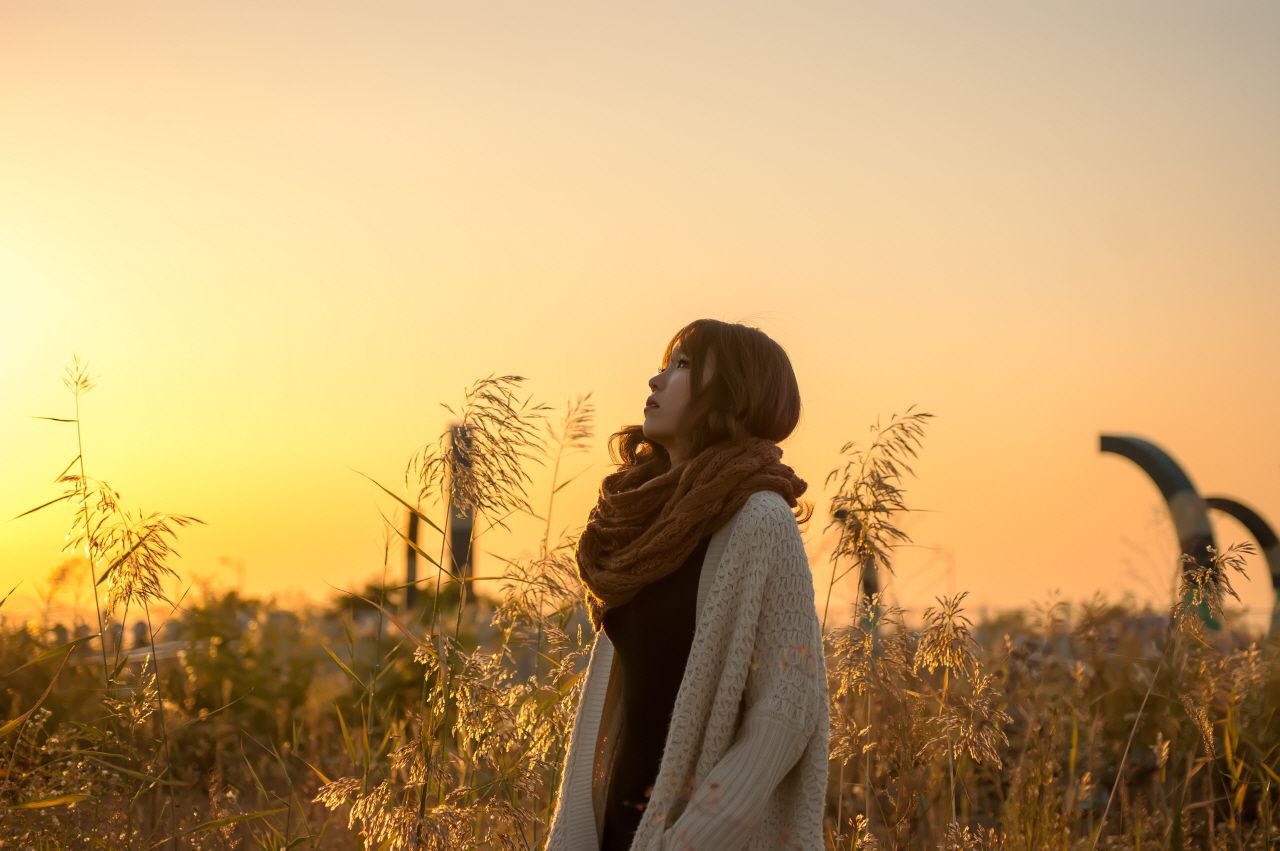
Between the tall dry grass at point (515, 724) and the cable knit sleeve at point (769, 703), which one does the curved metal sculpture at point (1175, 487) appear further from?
the cable knit sleeve at point (769, 703)

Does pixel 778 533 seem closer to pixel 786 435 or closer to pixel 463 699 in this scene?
pixel 786 435

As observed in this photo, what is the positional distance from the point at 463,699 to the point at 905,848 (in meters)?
1.18

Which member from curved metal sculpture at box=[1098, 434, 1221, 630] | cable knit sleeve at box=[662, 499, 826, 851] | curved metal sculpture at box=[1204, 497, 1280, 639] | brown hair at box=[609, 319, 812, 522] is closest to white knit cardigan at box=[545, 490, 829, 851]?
cable knit sleeve at box=[662, 499, 826, 851]

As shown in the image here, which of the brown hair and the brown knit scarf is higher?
the brown hair

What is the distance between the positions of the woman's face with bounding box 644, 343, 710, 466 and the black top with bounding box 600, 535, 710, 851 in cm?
25

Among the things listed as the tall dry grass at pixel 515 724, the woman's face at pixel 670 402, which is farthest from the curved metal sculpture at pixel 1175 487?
the woman's face at pixel 670 402

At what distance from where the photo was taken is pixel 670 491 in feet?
9.55

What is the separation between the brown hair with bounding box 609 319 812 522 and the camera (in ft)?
9.42

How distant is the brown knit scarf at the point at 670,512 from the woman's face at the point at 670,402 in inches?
3.3

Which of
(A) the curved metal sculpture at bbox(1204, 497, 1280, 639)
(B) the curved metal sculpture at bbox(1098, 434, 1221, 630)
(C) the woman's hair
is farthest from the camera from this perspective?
(A) the curved metal sculpture at bbox(1204, 497, 1280, 639)

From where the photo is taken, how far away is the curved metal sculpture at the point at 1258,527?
809 cm

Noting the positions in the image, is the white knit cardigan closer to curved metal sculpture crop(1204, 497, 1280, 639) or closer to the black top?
the black top

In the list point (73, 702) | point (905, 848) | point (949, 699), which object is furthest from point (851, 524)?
point (73, 702)

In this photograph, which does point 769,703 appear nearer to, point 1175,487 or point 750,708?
point 750,708
